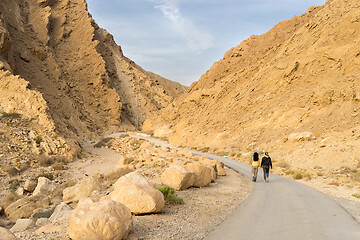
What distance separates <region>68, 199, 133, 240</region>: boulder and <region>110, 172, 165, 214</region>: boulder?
5.05ft

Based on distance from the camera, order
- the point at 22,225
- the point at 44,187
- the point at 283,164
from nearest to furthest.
A: the point at 22,225 < the point at 44,187 < the point at 283,164

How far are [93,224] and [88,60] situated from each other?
58.3m

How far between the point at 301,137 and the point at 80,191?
17.2 meters

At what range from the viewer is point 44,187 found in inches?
584

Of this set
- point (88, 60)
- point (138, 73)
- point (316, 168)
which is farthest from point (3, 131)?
point (138, 73)

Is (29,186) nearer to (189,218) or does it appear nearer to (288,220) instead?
(189,218)

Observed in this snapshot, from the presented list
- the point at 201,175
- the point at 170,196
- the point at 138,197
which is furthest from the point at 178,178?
the point at 138,197

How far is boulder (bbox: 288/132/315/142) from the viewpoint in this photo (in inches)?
851

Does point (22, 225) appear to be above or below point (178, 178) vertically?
below

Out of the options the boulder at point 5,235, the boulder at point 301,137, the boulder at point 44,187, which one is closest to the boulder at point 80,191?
the boulder at point 44,187

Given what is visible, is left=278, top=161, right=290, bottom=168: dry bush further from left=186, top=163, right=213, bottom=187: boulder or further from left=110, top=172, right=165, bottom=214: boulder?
left=110, top=172, right=165, bottom=214: boulder

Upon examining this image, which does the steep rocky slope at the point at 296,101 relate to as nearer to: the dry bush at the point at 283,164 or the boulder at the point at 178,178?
the dry bush at the point at 283,164

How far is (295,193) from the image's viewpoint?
34.4ft

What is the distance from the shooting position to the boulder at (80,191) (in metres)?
12.3
